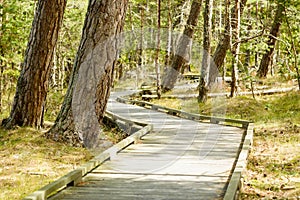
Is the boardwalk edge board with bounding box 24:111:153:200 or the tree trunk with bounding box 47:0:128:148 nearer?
the boardwalk edge board with bounding box 24:111:153:200

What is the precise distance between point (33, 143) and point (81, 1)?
16734 mm

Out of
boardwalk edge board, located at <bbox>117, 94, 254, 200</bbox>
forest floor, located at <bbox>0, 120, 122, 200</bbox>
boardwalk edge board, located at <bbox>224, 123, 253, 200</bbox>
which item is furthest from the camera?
forest floor, located at <bbox>0, 120, 122, 200</bbox>

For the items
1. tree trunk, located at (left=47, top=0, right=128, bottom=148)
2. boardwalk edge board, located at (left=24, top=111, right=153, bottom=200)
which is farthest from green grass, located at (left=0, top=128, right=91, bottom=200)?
boardwalk edge board, located at (left=24, top=111, right=153, bottom=200)

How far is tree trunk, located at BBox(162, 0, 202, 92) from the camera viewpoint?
24.5m

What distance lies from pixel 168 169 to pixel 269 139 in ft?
14.9

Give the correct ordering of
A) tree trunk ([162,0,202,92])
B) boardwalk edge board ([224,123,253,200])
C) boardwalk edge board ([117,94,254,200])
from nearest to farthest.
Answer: boardwalk edge board ([224,123,253,200]), boardwalk edge board ([117,94,254,200]), tree trunk ([162,0,202,92])

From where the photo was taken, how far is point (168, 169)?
26.9 ft

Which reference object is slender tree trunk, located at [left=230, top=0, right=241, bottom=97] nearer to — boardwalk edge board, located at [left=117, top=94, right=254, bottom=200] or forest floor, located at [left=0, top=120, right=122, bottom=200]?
boardwalk edge board, located at [left=117, top=94, right=254, bottom=200]

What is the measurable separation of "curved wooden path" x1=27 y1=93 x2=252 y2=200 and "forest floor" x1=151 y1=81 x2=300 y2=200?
465 millimetres

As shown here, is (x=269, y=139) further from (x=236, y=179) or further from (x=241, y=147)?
(x=236, y=179)

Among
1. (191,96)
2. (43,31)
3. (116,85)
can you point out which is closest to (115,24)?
(43,31)

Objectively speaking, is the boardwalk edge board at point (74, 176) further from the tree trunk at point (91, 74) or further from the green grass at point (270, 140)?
the green grass at point (270, 140)

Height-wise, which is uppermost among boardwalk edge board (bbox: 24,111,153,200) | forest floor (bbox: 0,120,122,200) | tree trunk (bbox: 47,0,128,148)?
tree trunk (bbox: 47,0,128,148)

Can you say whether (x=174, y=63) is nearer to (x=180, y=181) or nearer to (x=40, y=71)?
(x=40, y=71)
